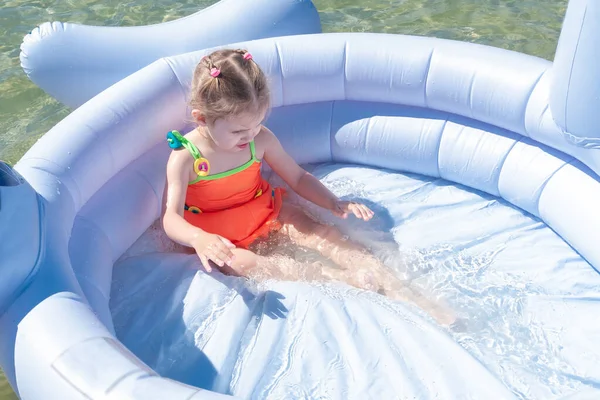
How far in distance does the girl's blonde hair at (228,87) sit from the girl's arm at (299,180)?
10.4 inches

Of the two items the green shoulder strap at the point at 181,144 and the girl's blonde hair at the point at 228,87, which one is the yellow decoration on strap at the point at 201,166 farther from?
the girl's blonde hair at the point at 228,87

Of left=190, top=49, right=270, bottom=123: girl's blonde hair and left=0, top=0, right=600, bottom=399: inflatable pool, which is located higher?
left=190, top=49, right=270, bottom=123: girl's blonde hair

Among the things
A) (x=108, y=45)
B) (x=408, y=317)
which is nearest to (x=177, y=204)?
(x=408, y=317)

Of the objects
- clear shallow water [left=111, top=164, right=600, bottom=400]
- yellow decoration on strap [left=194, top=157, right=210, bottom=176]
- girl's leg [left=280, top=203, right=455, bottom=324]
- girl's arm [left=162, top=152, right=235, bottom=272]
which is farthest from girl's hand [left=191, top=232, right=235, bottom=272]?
girl's leg [left=280, top=203, right=455, bottom=324]

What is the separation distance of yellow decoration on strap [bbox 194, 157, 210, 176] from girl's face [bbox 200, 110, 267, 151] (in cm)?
7

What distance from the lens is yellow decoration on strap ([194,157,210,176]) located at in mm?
1999

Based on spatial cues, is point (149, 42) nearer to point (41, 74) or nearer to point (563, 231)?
point (41, 74)

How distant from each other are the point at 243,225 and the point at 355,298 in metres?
0.43

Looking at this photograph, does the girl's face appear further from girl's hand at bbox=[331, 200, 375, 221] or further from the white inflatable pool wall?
the white inflatable pool wall

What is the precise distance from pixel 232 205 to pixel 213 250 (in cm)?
38

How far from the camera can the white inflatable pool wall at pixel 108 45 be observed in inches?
96.2

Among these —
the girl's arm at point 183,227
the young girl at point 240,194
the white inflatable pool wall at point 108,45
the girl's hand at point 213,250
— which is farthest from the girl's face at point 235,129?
the white inflatable pool wall at point 108,45

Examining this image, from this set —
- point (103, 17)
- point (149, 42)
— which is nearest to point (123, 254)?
point (149, 42)

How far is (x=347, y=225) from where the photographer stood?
7.31 feet
